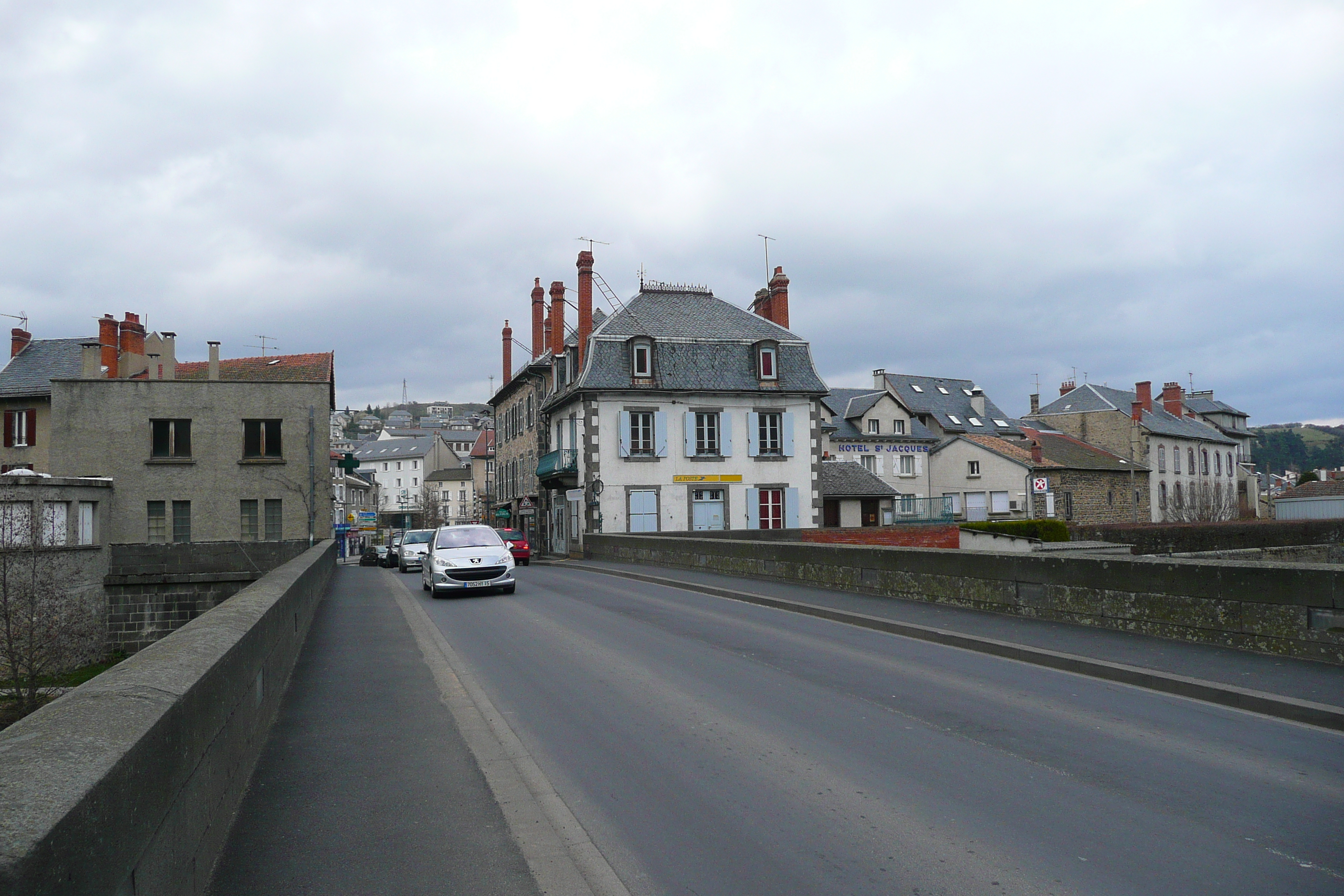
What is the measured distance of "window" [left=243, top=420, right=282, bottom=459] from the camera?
131 feet

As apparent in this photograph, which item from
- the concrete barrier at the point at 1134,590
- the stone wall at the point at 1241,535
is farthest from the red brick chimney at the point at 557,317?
the concrete barrier at the point at 1134,590

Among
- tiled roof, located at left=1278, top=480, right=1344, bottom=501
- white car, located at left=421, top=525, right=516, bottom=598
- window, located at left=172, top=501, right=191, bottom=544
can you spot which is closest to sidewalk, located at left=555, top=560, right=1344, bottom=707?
white car, located at left=421, top=525, right=516, bottom=598

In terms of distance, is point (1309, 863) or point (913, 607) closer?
point (1309, 863)

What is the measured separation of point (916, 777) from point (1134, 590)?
6222 mm

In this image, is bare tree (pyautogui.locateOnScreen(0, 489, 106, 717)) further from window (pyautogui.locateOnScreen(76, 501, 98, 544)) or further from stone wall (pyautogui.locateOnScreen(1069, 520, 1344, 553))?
stone wall (pyautogui.locateOnScreen(1069, 520, 1344, 553))

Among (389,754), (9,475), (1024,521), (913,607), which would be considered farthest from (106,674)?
(1024,521)

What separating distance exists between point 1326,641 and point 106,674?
9691 mm

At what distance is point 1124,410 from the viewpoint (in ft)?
225

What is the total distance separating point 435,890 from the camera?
4.21 metres

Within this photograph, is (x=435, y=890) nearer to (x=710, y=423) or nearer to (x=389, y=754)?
(x=389, y=754)

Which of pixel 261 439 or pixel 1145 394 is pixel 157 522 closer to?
pixel 261 439

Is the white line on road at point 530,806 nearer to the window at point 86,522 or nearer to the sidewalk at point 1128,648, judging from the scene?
the sidewalk at point 1128,648

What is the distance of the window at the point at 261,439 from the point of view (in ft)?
131

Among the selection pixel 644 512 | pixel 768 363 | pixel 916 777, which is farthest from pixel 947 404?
pixel 916 777
